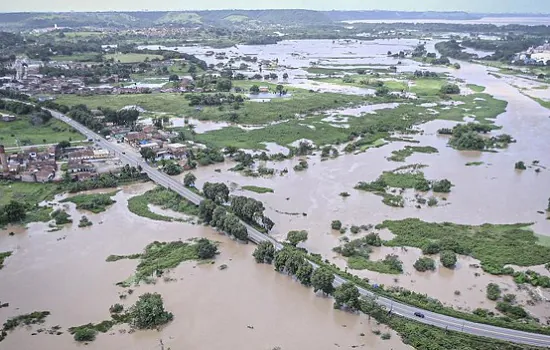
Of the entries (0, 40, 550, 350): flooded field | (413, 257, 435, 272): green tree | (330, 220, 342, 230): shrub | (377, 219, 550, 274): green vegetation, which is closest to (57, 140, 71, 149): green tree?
(0, 40, 550, 350): flooded field

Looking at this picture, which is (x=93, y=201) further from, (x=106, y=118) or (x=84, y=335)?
(x=106, y=118)

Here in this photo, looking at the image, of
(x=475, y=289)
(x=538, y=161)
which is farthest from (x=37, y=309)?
(x=538, y=161)

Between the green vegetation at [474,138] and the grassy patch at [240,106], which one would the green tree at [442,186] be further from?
the grassy patch at [240,106]

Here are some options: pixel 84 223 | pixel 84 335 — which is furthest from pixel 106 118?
pixel 84 335

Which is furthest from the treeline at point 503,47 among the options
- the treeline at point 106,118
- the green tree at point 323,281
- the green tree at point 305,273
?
the green tree at point 323,281

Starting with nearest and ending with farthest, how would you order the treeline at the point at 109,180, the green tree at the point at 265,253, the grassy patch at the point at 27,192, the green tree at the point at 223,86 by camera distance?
the green tree at the point at 265,253
the grassy patch at the point at 27,192
the treeline at the point at 109,180
the green tree at the point at 223,86

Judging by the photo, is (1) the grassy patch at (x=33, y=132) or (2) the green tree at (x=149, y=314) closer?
(2) the green tree at (x=149, y=314)
